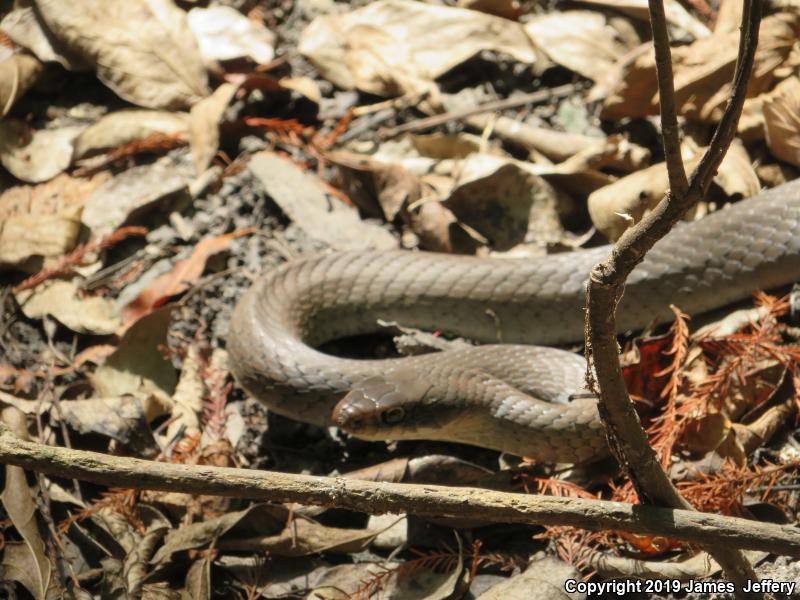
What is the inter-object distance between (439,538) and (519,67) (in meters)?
3.69

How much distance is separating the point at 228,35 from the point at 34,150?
167 cm

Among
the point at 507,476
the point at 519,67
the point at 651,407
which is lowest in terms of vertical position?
the point at 507,476

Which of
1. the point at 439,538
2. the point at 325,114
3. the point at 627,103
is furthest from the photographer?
the point at 325,114

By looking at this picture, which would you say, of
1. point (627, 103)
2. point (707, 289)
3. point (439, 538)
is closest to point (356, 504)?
point (439, 538)

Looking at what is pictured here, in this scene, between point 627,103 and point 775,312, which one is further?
point 627,103

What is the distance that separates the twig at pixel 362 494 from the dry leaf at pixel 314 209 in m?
2.70

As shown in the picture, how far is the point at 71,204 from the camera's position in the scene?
5699mm

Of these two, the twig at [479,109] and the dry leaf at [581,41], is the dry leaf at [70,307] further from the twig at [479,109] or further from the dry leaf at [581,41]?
the dry leaf at [581,41]

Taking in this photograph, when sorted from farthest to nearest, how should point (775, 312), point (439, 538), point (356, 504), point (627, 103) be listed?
point (627, 103)
point (775, 312)
point (439, 538)
point (356, 504)

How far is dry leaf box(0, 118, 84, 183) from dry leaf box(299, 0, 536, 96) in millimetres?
1892

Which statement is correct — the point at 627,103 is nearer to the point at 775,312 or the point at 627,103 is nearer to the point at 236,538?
the point at 775,312

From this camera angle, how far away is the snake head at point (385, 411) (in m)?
3.86

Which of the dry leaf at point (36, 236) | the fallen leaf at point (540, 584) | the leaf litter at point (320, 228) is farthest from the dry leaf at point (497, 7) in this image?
the fallen leaf at point (540, 584)

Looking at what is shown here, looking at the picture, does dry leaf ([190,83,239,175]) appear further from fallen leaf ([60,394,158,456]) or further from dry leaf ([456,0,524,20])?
fallen leaf ([60,394,158,456])
